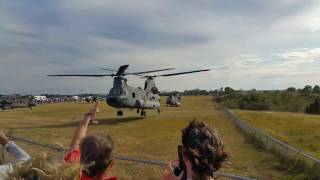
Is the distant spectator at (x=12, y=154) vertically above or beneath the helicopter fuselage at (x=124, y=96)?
beneath

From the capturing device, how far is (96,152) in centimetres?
371

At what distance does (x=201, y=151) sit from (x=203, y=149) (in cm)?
2

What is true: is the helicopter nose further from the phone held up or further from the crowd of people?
the phone held up

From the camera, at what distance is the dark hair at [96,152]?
12.2ft

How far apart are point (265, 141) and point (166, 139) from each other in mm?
7121

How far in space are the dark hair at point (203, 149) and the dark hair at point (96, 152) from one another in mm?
580

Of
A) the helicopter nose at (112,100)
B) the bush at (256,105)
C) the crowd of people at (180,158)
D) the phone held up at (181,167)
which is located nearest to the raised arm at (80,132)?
the crowd of people at (180,158)

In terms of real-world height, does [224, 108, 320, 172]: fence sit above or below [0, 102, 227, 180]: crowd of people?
below

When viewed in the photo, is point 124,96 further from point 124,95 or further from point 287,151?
point 287,151

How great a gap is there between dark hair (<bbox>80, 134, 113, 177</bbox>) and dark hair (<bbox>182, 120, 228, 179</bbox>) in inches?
22.8

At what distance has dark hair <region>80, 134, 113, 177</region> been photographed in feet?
12.2

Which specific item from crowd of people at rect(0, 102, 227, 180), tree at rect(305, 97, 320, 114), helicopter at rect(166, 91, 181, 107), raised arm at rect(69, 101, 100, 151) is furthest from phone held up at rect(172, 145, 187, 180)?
helicopter at rect(166, 91, 181, 107)

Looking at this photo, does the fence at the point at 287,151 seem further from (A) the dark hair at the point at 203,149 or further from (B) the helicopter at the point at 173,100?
(B) the helicopter at the point at 173,100

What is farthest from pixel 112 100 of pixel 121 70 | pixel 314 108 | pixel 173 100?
pixel 173 100
